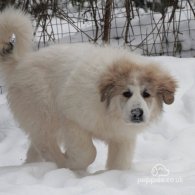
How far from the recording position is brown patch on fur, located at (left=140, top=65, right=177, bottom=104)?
4465mm

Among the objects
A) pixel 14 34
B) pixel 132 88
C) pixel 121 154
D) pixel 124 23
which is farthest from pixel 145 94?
pixel 124 23

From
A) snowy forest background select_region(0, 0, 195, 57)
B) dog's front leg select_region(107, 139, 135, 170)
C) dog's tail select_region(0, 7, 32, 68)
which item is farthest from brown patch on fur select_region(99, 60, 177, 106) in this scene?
snowy forest background select_region(0, 0, 195, 57)

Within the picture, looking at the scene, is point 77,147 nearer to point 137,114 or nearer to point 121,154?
point 121,154

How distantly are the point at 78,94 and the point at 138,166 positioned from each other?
2.87 ft

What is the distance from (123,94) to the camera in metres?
4.43

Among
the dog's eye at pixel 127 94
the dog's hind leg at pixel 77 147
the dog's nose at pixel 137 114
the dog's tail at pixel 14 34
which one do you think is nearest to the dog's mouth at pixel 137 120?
the dog's nose at pixel 137 114

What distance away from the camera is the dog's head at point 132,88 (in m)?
4.36

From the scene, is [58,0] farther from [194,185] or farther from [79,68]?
[194,185]

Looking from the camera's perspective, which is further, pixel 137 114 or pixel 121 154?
pixel 121 154

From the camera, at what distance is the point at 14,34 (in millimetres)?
4930

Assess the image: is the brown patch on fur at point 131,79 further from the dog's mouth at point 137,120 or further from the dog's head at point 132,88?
the dog's mouth at point 137,120

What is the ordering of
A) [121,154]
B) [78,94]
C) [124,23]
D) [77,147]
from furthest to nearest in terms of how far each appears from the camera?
[124,23] → [121,154] → [77,147] → [78,94]

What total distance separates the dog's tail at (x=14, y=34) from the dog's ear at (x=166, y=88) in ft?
4.19

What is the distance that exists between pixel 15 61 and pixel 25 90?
352mm
